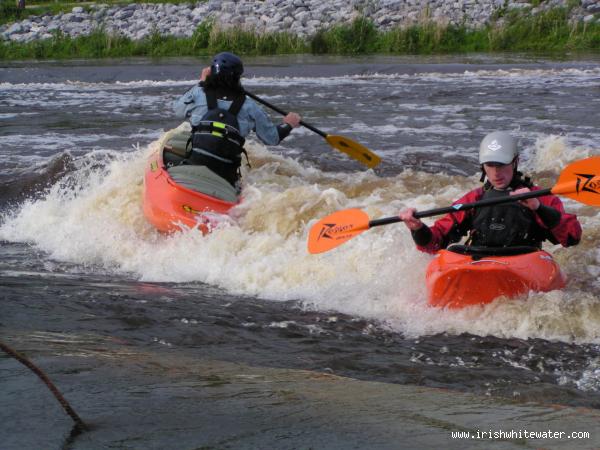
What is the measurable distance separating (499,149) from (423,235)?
25.9 inches

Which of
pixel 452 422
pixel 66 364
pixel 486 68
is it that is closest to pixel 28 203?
pixel 66 364

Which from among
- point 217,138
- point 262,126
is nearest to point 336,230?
point 217,138

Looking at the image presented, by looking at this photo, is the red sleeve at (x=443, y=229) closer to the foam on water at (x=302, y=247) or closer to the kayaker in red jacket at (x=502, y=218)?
the kayaker in red jacket at (x=502, y=218)

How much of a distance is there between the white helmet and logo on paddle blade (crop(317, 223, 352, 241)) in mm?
1048

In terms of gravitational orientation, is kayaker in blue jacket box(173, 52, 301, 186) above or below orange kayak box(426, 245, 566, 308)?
Result: above

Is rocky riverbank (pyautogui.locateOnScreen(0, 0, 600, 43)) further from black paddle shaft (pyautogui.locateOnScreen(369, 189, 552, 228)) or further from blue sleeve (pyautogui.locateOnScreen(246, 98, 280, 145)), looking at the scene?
black paddle shaft (pyautogui.locateOnScreen(369, 189, 552, 228))

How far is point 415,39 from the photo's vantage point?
24.2 metres

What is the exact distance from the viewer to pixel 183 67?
70.8ft

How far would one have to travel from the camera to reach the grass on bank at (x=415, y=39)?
23.5m

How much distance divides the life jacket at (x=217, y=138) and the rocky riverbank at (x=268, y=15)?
1751 centimetres

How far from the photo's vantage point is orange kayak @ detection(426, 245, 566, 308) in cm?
510

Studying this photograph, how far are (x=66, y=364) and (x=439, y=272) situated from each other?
237 centimetres

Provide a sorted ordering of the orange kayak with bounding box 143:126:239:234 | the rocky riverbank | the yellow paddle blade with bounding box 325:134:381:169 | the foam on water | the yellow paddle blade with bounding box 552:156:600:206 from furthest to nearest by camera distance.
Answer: the rocky riverbank, the yellow paddle blade with bounding box 325:134:381:169, the orange kayak with bounding box 143:126:239:234, the foam on water, the yellow paddle blade with bounding box 552:156:600:206

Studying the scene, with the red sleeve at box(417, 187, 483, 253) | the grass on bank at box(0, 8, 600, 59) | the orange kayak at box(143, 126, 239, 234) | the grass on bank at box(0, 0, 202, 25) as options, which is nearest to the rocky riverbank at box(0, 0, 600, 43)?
the grass on bank at box(0, 8, 600, 59)
